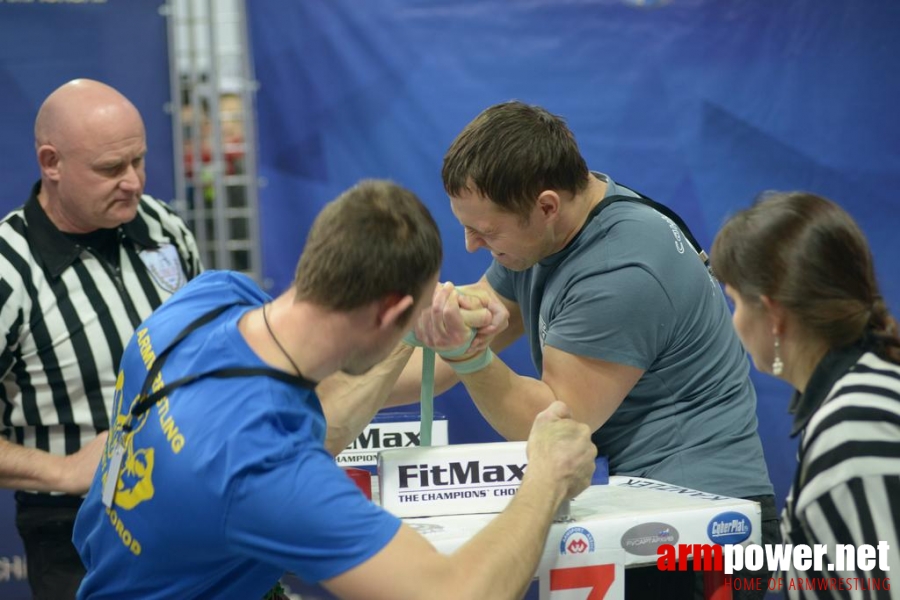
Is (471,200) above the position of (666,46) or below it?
below

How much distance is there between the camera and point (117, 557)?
1.58m

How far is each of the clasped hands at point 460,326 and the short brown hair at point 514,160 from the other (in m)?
0.23

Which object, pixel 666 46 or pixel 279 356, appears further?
pixel 666 46

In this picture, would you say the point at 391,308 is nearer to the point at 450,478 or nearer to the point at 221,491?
the point at 221,491

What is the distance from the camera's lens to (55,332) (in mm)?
2674

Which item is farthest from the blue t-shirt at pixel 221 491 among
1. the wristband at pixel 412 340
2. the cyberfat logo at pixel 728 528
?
the cyberfat logo at pixel 728 528

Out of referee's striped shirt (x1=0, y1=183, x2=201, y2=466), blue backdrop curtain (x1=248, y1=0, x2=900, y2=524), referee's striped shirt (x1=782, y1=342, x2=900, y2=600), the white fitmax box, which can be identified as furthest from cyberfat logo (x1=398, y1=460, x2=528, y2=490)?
blue backdrop curtain (x1=248, y1=0, x2=900, y2=524)

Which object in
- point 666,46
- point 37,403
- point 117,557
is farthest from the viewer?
point 666,46

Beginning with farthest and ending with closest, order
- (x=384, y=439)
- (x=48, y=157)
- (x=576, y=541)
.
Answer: (x=48, y=157) → (x=384, y=439) → (x=576, y=541)

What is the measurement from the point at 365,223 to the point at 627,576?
99cm

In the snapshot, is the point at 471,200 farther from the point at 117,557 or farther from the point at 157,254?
the point at 157,254

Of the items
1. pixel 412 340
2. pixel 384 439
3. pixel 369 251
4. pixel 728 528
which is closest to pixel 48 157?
pixel 384 439

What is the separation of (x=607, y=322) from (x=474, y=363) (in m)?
0.28

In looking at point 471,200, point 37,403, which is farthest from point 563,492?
point 37,403
